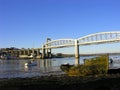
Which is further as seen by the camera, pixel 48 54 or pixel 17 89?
pixel 48 54

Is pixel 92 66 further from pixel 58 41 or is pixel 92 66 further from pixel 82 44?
pixel 58 41

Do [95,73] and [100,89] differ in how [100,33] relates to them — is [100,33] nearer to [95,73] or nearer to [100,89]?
[95,73]

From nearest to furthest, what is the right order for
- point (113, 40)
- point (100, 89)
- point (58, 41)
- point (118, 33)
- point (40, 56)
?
point (100, 89) → point (113, 40) → point (118, 33) → point (58, 41) → point (40, 56)

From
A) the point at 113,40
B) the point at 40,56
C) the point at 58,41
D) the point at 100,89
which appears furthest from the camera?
the point at 40,56

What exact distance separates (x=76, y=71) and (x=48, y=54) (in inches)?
6691

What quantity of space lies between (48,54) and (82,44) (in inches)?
2022

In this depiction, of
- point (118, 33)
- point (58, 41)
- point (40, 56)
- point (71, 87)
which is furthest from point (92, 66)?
point (40, 56)

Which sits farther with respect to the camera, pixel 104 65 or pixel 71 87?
pixel 104 65

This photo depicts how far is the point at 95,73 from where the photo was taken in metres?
29.4

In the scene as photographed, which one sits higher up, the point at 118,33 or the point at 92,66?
the point at 118,33

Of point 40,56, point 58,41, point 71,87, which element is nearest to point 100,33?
point 58,41

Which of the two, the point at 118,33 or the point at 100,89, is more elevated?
the point at 118,33

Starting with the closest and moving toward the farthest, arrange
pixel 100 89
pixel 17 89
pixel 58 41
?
pixel 100 89
pixel 17 89
pixel 58 41

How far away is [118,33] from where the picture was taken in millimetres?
147875
